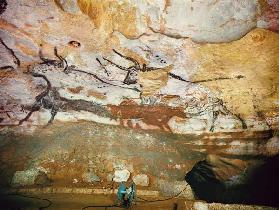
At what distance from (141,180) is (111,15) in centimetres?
254

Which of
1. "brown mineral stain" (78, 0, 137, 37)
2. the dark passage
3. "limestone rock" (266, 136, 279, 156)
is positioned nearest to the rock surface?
"brown mineral stain" (78, 0, 137, 37)

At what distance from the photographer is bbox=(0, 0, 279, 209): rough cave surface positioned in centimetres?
349

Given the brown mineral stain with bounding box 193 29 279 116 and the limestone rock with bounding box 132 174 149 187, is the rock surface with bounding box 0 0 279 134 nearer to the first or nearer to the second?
the brown mineral stain with bounding box 193 29 279 116

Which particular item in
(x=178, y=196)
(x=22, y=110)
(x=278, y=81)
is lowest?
(x=178, y=196)

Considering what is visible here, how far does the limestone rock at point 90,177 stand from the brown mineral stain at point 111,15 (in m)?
2.21

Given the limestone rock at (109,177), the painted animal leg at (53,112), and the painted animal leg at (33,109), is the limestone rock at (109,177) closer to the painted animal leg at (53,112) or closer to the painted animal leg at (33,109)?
the painted animal leg at (53,112)

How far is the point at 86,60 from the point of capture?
13.1 feet

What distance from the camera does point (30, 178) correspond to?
164 inches

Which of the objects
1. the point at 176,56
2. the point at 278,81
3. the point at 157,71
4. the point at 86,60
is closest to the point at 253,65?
the point at 278,81

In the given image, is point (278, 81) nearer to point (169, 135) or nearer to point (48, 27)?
point (169, 135)

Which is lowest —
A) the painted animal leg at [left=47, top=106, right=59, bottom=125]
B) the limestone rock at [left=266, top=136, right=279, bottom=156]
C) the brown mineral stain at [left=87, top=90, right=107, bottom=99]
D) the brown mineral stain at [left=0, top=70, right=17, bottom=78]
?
the limestone rock at [left=266, top=136, right=279, bottom=156]

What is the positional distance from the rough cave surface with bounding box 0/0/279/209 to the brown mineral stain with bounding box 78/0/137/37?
0.01 meters

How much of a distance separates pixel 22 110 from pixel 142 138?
79.8 inches

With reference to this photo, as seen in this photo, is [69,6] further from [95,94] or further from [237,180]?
[237,180]
